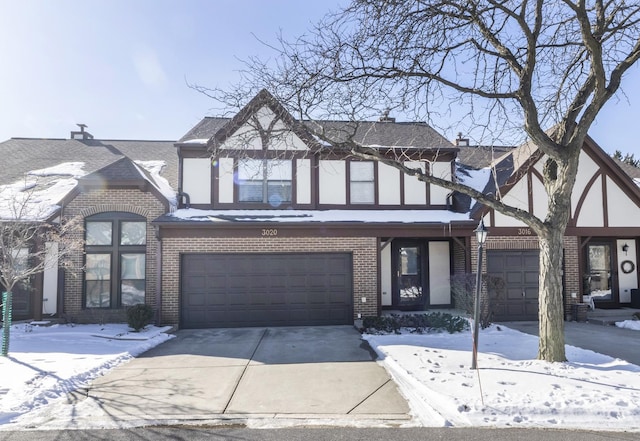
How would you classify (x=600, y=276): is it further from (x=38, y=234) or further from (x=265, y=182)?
(x=38, y=234)

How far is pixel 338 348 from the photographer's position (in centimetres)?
908

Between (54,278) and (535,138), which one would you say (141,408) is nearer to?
(535,138)

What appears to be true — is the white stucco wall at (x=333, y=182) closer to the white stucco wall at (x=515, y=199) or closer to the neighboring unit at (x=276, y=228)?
the neighboring unit at (x=276, y=228)

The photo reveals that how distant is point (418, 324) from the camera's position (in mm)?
10594

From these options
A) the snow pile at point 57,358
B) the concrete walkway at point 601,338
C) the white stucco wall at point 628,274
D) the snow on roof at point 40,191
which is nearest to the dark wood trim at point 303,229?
the snow pile at point 57,358

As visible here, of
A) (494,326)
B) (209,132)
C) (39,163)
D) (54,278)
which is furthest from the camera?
(39,163)

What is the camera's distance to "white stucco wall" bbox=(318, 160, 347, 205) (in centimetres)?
1305

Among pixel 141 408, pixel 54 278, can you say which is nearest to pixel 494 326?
pixel 141 408

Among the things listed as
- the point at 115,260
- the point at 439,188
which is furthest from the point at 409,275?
the point at 115,260

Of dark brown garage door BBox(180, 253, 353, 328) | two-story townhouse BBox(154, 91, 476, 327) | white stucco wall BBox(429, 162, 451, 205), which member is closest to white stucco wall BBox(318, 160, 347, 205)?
two-story townhouse BBox(154, 91, 476, 327)

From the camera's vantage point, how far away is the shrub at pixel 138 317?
35.1 feet

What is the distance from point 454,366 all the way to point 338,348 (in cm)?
282

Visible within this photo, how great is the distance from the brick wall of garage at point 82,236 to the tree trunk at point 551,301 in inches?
401

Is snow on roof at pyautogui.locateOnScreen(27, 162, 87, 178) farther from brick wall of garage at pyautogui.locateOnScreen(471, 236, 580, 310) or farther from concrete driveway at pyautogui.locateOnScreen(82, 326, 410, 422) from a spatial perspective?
brick wall of garage at pyautogui.locateOnScreen(471, 236, 580, 310)
